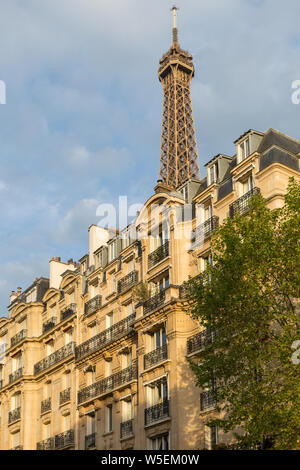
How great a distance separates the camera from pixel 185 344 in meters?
31.4

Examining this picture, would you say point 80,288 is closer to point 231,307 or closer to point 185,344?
point 185,344

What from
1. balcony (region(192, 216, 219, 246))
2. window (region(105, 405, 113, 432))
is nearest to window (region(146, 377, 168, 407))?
window (region(105, 405, 113, 432))

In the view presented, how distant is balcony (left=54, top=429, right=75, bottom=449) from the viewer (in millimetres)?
38719

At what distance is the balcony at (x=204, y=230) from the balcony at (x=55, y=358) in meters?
11.7

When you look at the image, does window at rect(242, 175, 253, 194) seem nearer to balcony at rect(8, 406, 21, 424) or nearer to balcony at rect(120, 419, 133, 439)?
balcony at rect(120, 419, 133, 439)

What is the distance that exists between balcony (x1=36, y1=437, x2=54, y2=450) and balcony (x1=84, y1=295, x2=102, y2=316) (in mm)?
7049

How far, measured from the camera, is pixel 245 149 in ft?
103

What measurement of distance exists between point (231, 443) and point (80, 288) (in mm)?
16724

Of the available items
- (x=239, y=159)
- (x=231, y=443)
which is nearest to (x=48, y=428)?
(x=231, y=443)

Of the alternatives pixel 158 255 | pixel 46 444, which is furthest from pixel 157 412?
pixel 46 444

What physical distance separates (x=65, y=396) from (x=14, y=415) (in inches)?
236

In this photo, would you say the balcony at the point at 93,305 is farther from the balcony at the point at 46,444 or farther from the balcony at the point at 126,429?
the balcony at the point at 126,429

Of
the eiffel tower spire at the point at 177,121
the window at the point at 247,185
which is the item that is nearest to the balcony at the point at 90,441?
the window at the point at 247,185

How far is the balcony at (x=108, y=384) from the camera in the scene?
3462 cm
